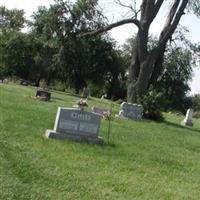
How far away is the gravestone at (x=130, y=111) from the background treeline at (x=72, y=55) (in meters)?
10.3

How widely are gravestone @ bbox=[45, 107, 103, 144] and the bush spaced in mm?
13618

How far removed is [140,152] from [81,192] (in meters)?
4.64

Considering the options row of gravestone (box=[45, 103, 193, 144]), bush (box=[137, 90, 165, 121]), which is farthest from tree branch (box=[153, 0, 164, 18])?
row of gravestone (box=[45, 103, 193, 144])

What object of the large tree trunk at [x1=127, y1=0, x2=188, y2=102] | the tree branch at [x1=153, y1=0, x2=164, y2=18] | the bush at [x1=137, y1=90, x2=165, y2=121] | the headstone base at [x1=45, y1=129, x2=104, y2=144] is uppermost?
the tree branch at [x1=153, y1=0, x2=164, y2=18]

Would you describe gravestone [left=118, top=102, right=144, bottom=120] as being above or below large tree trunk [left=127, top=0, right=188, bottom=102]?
below

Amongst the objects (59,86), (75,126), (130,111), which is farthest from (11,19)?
(75,126)

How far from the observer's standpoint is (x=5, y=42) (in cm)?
6912

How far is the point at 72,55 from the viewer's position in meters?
50.0

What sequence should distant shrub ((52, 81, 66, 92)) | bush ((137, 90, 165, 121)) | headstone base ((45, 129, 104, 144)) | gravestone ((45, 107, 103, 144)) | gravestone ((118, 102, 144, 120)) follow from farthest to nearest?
distant shrub ((52, 81, 66, 92)) → bush ((137, 90, 165, 121)) → gravestone ((118, 102, 144, 120)) → gravestone ((45, 107, 103, 144)) → headstone base ((45, 129, 104, 144))

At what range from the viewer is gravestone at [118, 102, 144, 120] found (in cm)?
2291

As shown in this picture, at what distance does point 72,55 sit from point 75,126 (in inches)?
1523

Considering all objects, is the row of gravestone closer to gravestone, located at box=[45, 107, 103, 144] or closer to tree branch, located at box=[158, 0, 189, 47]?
gravestone, located at box=[45, 107, 103, 144]

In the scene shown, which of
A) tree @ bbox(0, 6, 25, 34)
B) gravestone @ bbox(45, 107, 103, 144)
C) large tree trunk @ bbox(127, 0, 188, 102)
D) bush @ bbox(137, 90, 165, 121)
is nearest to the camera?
gravestone @ bbox(45, 107, 103, 144)

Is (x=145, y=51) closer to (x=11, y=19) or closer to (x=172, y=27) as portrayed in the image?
(x=172, y=27)
